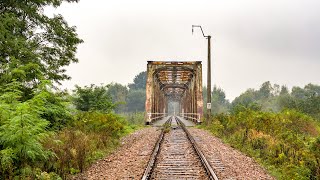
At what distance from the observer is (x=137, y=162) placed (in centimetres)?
980

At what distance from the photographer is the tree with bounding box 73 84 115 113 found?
2442 centimetres

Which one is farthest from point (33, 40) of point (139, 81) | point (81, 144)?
point (139, 81)

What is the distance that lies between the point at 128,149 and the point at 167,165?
3.75 meters

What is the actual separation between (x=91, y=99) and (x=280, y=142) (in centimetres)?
1571

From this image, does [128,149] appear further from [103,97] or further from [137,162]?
[103,97]

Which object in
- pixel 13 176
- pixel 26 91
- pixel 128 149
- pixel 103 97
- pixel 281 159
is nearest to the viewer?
pixel 13 176

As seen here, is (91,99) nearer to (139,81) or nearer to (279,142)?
(279,142)

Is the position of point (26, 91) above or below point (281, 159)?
above

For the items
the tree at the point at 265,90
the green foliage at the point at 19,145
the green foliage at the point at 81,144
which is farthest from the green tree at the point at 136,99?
the green foliage at the point at 19,145

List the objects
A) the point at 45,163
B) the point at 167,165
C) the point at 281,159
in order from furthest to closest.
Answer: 1. the point at 281,159
2. the point at 167,165
3. the point at 45,163

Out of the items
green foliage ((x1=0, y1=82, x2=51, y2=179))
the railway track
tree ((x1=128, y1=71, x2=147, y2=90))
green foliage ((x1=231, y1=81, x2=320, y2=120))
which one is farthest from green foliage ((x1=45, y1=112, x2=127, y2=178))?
tree ((x1=128, y1=71, x2=147, y2=90))

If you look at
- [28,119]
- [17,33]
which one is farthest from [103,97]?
[28,119]

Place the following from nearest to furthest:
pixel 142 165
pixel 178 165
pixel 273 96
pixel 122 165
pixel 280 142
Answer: pixel 178 165 → pixel 142 165 → pixel 122 165 → pixel 280 142 → pixel 273 96

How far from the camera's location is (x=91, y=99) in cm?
2456
